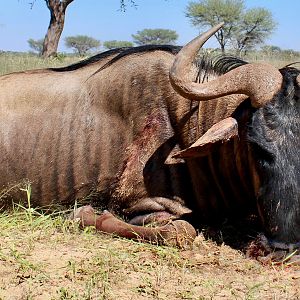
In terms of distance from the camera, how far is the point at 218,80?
345 cm

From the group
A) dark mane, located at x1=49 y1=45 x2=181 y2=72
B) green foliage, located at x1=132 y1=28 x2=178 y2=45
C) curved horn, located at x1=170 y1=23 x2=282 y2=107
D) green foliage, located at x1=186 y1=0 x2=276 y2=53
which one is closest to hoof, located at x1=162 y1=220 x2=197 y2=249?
curved horn, located at x1=170 y1=23 x2=282 y2=107

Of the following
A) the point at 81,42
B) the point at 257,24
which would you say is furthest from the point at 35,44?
the point at 257,24

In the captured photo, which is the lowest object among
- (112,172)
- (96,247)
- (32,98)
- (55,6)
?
(96,247)

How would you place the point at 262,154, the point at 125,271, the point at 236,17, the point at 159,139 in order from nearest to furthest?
the point at 125,271
the point at 262,154
the point at 159,139
the point at 236,17

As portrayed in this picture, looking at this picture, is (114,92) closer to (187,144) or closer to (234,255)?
(187,144)

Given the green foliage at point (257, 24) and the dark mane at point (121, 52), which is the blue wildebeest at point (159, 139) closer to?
the dark mane at point (121, 52)

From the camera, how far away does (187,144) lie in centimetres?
376

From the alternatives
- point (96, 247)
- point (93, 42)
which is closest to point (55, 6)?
point (96, 247)

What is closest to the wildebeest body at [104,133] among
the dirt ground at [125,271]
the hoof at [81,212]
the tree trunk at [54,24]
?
the hoof at [81,212]

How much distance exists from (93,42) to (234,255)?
49.2m

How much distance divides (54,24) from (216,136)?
1737 cm

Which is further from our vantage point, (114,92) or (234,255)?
(114,92)

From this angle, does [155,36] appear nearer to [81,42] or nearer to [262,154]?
[81,42]

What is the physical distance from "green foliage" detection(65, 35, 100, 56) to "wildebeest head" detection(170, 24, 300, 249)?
4735 centimetres
